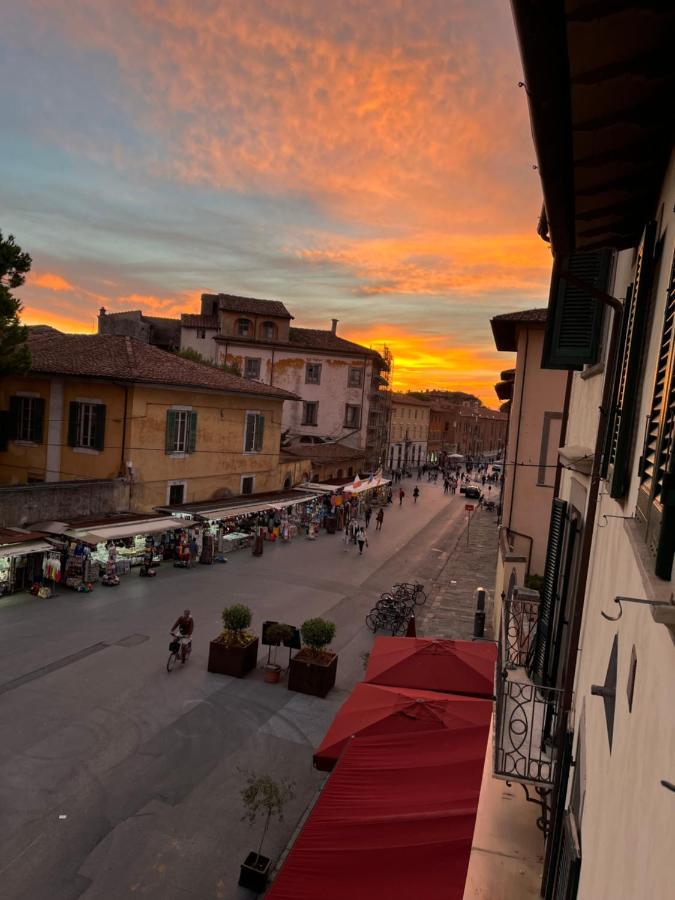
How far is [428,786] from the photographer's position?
692 cm

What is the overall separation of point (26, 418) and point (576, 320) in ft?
78.7

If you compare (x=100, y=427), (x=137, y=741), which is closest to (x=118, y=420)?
(x=100, y=427)

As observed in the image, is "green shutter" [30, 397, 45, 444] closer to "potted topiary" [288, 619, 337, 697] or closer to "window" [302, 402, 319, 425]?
"potted topiary" [288, 619, 337, 697]

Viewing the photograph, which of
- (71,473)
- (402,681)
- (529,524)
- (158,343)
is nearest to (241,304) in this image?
(158,343)

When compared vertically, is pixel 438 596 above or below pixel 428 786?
below

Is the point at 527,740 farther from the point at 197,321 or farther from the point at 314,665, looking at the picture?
the point at 197,321

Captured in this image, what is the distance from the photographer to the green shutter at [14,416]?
25125 millimetres

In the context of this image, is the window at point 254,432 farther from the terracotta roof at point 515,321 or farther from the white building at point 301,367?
the white building at point 301,367

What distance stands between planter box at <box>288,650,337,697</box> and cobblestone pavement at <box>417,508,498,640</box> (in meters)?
5.27

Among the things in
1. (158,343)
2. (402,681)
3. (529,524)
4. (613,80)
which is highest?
(158,343)

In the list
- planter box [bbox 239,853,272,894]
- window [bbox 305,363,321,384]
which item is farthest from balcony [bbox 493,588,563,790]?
window [bbox 305,363,321,384]

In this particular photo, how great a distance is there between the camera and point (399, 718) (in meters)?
8.63

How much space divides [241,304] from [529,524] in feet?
129

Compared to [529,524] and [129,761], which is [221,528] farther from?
[129,761]
